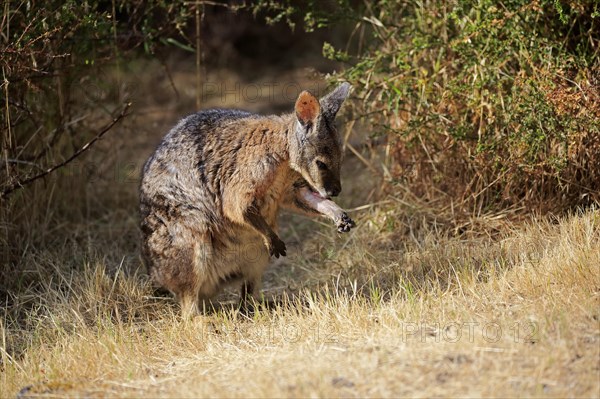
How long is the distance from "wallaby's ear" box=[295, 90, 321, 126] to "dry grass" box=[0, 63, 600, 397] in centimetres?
118

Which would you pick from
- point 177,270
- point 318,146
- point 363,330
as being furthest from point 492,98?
point 177,270

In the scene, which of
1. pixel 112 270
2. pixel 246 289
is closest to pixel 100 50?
pixel 112 270

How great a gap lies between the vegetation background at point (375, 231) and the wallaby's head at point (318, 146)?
791 mm

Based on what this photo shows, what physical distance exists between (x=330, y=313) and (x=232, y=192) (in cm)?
115

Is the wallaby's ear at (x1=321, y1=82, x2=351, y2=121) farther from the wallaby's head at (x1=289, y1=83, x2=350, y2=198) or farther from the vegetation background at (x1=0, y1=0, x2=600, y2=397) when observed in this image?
the vegetation background at (x1=0, y1=0, x2=600, y2=397)

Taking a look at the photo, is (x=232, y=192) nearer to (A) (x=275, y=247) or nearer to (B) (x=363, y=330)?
(A) (x=275, y=247)

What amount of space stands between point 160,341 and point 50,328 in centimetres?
86

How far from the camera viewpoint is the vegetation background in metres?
4.37

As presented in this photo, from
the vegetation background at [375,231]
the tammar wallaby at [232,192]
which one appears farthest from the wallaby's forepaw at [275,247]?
the vegetation background at [375,231]

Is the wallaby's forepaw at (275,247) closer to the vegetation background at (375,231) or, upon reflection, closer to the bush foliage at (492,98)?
the vegetation background at (375,231)

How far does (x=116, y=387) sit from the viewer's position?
458cm

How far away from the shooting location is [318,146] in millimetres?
5570

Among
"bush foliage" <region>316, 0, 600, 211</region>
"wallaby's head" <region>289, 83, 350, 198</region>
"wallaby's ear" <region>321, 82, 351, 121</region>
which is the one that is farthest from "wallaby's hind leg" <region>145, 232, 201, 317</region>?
"bush foliage" <region>316, 0, 600, 211</region>

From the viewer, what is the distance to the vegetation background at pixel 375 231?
4367 millimetres
